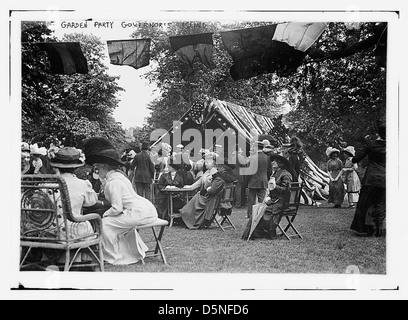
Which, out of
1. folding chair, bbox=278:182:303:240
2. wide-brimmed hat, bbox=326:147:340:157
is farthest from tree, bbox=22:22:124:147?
wide-brimmed hat, bbox=326:147:340:157

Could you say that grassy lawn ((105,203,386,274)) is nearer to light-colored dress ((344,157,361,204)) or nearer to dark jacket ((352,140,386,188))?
light-colored dress ((344,157,361,204))

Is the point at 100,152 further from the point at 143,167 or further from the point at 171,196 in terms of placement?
the point at 171,196

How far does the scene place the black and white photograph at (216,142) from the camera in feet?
18.1

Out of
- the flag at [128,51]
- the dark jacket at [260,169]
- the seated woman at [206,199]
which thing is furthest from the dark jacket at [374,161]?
the flag at [128,51]

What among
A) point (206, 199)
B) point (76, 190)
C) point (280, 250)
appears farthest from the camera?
point (206, 199)

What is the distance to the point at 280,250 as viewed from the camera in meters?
5.70

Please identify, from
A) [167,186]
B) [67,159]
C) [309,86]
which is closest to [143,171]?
[167,186]

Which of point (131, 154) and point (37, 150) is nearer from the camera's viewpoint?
point (37, 150)

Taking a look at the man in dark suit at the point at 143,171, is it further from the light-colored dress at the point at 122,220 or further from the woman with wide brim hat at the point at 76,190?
the woman with wide brim hat at the point at 76,190

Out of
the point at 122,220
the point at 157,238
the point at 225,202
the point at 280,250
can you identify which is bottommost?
the point at 280,250

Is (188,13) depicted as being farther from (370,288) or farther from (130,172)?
(370,288)

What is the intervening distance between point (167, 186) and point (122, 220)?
32.6 inches

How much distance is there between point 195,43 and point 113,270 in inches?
108

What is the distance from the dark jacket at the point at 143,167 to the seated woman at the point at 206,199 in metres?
0.55
